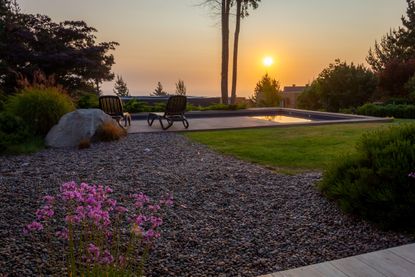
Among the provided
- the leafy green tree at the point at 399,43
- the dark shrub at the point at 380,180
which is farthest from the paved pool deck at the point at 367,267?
the leafy green tree at the point at 399,43

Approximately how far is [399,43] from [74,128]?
2736 cm

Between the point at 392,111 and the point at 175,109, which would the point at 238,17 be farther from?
the point at 175,109

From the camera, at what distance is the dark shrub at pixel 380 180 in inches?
113

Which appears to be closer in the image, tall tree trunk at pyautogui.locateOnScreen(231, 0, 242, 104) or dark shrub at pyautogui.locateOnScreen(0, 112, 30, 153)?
dark shrub at pyautogui.locateOnScreen(0, 112, 30, 153)

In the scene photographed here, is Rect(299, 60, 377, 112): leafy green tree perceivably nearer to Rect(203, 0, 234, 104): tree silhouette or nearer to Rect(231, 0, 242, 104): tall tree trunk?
Rect(231, 0, 242, 104): tall tree trunk

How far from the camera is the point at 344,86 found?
54.0ft

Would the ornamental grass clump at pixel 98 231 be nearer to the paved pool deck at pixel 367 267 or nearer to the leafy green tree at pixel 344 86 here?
the paved pool deck at pixel 367 267

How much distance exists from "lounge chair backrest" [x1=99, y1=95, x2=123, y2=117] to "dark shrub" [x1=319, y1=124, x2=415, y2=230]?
671 centimetres

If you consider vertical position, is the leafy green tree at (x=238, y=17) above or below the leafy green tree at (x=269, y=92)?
above

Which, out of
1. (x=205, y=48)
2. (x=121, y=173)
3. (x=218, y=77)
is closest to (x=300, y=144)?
(x=121, y=173)

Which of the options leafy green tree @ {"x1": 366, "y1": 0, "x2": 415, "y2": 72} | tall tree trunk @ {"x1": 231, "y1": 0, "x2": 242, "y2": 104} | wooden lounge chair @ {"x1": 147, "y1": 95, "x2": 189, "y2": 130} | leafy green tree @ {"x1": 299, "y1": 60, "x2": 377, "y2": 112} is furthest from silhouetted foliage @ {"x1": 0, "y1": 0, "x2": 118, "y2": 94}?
leafy green tree @ {"x1": 366, "y1": 0, "x2": 415, "y2": 72}

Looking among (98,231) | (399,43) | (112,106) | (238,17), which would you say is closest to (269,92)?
(238,17)

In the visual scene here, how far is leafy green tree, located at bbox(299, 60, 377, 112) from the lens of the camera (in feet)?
53.8

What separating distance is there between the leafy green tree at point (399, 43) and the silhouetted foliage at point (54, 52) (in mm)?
19060
